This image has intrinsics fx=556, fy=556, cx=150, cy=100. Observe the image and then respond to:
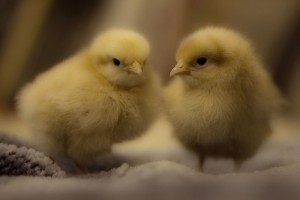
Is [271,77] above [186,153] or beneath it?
above

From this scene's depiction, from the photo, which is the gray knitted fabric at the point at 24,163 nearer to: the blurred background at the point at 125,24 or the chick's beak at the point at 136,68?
the blurred background at the point at 125,24

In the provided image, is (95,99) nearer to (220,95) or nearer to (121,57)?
(121,57)

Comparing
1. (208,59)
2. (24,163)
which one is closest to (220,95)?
(208,59)

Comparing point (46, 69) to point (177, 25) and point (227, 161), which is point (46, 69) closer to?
point (177, 25)

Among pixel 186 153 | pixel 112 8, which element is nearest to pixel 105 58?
pixel 112 8

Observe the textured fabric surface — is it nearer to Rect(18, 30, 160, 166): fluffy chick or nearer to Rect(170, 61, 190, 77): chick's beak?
Rect(18, 30, 160, 166): fluffy chick

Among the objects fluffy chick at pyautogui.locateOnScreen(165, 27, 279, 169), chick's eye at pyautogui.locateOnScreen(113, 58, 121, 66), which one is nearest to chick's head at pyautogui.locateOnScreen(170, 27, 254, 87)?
fluffy chick at pyautogui.locateOnScreen(165, 27, 279, 169)

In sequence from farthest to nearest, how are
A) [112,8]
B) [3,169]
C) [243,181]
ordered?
[112,8], [3,169], [243,181]

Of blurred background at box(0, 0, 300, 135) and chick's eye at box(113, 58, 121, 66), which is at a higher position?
blurred background at box(0, 0, 300, 135)
